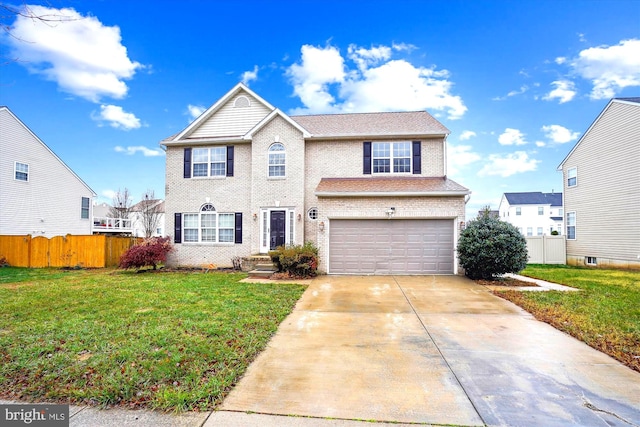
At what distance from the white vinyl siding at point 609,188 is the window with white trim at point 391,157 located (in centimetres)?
1116

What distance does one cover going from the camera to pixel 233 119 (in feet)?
51.1

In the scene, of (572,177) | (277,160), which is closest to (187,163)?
(277,160)

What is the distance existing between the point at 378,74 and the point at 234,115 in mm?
8021

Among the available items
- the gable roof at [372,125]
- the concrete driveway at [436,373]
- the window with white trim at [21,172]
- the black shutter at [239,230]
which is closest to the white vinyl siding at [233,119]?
the gable roof at [372,125]

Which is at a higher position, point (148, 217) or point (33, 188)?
point (33, 188)

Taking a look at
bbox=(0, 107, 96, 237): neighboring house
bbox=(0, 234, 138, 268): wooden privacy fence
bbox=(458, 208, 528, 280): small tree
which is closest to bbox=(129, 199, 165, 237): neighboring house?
bbox=(0, 107, 96, 237): neighboring house

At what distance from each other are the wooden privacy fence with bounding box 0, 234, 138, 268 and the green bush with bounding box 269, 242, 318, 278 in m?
10.6

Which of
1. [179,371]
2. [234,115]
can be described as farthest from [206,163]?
[179,371]

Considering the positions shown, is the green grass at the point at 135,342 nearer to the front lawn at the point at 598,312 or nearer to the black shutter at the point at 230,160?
the front lawn at the point at 598,312

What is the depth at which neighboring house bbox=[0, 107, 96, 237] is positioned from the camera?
17.8 meters

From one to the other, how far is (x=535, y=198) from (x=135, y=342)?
163 ft

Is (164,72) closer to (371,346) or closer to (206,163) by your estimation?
(206,163)

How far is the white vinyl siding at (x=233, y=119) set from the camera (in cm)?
1546

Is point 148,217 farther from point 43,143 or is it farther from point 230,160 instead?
point 230,160
